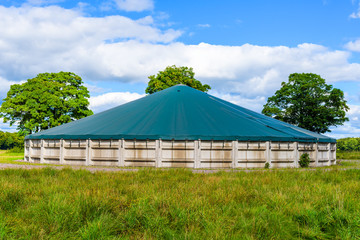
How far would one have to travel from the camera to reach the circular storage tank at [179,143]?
1948 cm

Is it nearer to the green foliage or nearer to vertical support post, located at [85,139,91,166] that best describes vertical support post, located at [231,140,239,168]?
the green foliage

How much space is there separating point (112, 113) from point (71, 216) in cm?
2153

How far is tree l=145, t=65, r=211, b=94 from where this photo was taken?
166ft

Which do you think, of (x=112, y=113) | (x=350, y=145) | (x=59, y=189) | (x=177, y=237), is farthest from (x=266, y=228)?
(x=350, y=145)

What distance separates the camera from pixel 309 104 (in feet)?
167

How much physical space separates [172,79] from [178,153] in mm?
33167

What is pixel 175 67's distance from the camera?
5391 centimetres

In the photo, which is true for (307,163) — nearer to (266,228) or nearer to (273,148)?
(273,148)

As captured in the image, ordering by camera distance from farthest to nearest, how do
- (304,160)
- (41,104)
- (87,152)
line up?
(41,104) → (304,160) → (87,152)

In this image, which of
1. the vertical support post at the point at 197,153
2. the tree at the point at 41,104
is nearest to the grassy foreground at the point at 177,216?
the vertical support post at the point at 197,153

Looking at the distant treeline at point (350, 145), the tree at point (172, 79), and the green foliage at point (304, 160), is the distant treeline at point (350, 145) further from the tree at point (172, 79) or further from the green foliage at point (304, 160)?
the green foliage at point (304, 160)

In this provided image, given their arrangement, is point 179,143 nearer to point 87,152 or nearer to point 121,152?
point 121,152

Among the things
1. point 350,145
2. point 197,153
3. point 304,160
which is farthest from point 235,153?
point 350,145

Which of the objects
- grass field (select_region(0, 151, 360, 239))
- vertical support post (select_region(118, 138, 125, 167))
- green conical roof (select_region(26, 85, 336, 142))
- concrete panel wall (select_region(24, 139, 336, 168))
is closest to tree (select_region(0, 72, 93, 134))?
green conical roof (select_region(26, 85, 336, 142))
